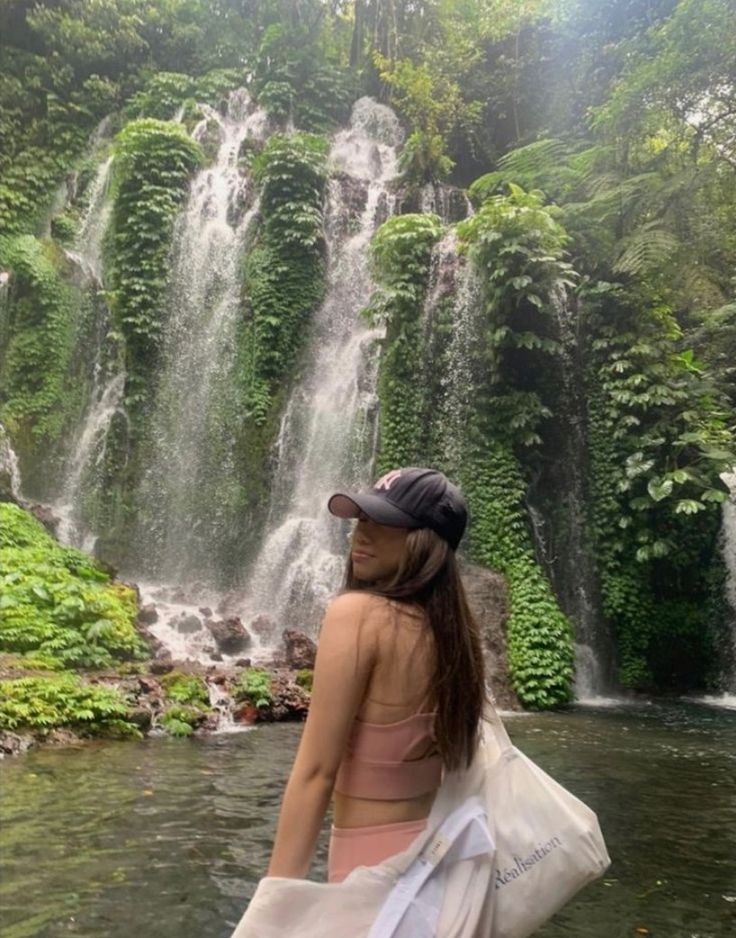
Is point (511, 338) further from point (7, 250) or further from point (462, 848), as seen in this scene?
point (462, 848)

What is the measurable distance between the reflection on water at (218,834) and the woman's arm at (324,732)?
2.99m

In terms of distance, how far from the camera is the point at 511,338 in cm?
1442

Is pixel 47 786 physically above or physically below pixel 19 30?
below

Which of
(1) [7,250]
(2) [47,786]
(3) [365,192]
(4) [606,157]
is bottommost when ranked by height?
(2) [47,786]

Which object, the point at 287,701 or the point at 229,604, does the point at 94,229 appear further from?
the point at 287,701

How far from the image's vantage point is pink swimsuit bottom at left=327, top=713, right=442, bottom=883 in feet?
5.81

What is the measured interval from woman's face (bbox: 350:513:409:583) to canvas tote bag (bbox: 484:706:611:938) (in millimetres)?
571

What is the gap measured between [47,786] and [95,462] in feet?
36.1

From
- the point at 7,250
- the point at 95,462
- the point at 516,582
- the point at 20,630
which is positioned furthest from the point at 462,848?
the point at 7,250

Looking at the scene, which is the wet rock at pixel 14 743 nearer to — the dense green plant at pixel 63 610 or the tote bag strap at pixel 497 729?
the dense green plant at pixel 63 610

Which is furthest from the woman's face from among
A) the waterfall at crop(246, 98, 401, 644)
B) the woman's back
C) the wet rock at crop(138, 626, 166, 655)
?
the waterfall at crop(246, 98, 401, 644)

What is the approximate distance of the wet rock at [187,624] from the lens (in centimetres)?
1234

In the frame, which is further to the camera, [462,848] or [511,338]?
[511,338]

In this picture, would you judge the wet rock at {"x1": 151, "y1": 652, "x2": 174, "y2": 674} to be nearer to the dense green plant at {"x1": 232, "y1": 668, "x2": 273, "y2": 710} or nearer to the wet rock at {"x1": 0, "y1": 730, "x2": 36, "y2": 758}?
the dense green plant at {"x1": 232, "y1": 668, "x2": 273, "y2": 710}
